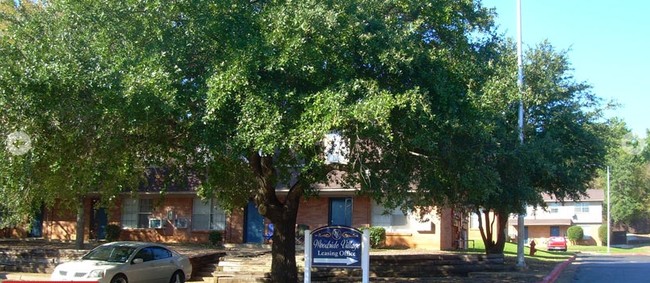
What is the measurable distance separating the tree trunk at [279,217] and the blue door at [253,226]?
1476 cm

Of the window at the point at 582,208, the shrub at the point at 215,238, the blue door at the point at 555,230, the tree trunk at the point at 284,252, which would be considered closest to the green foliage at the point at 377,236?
the shrub at the point at 215,238

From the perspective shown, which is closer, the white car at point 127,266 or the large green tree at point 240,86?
the large green tree at point 240,86

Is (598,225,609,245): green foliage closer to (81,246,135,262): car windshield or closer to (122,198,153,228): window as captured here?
(122,198,153,228): window

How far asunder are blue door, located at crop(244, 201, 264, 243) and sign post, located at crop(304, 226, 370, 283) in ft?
55.0

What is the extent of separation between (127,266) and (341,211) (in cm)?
1499

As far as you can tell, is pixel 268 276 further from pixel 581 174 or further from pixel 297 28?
pixel 581 174

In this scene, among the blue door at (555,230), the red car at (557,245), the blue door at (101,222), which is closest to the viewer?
the blue door at (101,222)

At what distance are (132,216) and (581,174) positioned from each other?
71.5ft

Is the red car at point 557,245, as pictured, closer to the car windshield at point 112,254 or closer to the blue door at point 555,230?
the blue door at point 555,230

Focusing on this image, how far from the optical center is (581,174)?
2339 centimetres

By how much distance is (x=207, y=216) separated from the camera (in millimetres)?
32219

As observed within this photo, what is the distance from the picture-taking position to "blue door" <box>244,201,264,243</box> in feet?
104

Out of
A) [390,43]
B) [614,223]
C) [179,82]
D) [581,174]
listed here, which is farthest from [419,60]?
[614,223]

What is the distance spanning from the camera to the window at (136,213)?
33.5 m
